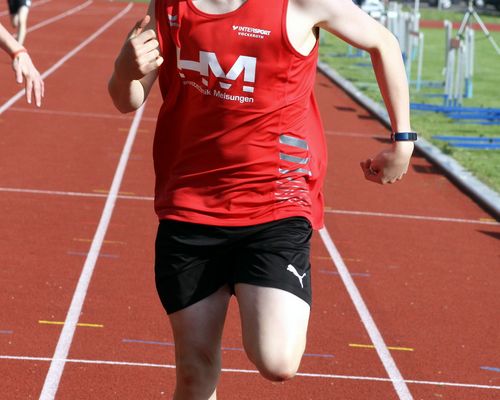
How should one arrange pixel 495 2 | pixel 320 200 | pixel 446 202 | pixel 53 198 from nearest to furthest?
pixel 320 200
pixel 53 198
pixel 446 202
pixel 495 2

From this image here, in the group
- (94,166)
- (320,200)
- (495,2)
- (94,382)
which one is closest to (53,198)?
(94,166)

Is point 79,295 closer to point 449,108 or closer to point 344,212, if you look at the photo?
point 344,212

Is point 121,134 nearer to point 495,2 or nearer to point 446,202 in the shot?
point 446,202

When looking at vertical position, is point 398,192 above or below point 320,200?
below

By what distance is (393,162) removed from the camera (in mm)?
4059

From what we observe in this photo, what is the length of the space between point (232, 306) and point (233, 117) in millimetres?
3444

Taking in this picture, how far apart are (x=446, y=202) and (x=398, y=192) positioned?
0.50m

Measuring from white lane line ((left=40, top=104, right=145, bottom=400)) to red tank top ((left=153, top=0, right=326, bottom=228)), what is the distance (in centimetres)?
182

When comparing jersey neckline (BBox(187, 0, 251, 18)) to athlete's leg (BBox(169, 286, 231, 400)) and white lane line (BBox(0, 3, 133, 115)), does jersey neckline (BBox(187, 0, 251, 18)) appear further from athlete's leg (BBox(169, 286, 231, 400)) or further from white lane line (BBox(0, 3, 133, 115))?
white lane line (BBox(0, 3, 133, 115))

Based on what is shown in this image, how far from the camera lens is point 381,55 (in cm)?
397

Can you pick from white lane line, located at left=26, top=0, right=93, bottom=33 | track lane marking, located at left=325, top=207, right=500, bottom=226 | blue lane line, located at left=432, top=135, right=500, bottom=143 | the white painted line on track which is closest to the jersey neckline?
the white painted line on track

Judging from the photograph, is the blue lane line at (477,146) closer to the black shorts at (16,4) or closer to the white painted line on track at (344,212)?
the white painted line on track at (344,212)

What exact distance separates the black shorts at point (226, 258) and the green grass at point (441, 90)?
26.9 ft

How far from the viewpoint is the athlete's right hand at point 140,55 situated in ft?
12.1
